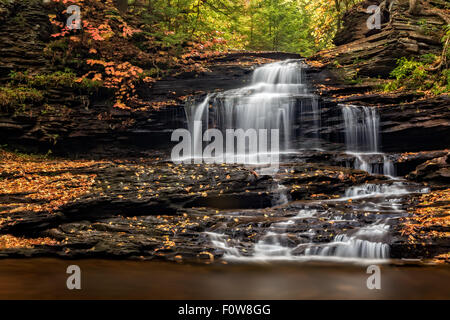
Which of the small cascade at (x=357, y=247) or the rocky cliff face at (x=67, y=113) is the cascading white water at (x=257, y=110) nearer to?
the rocky cliff face at (x=67, y=113)

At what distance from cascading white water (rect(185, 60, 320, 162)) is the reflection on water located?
6314 millimetres

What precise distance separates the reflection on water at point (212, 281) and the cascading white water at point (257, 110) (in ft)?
20.7

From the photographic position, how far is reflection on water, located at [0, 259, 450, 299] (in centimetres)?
376

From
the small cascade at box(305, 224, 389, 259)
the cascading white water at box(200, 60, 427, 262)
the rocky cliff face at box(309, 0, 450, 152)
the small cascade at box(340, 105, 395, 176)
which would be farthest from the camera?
the small cascade at box(340, 105, 395, 176)

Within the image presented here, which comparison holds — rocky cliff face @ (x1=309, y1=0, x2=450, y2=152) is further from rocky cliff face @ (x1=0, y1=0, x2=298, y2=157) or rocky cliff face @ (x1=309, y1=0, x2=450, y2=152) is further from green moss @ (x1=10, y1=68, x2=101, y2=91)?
green moss @ (x1=10, y1=68, x2=101, y2=91)

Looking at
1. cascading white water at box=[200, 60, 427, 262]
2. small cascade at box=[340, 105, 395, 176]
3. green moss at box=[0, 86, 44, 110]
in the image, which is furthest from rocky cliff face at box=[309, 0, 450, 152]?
green moss at box=[0, 86, 44, 110]

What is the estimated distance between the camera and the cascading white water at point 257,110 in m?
10.4

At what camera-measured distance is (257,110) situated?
10.7 m

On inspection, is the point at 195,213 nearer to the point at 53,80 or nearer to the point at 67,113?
the point at 67,113

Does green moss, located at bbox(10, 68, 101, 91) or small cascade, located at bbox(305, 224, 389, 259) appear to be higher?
green moss, located at bbox(10, 68, 101, 91)

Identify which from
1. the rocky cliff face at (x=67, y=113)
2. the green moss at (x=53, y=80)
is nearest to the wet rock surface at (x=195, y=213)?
the rocky cliff face at (x=67, y=113)

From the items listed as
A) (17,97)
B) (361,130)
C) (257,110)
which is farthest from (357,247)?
(17,97)

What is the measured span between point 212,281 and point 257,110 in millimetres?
7553
